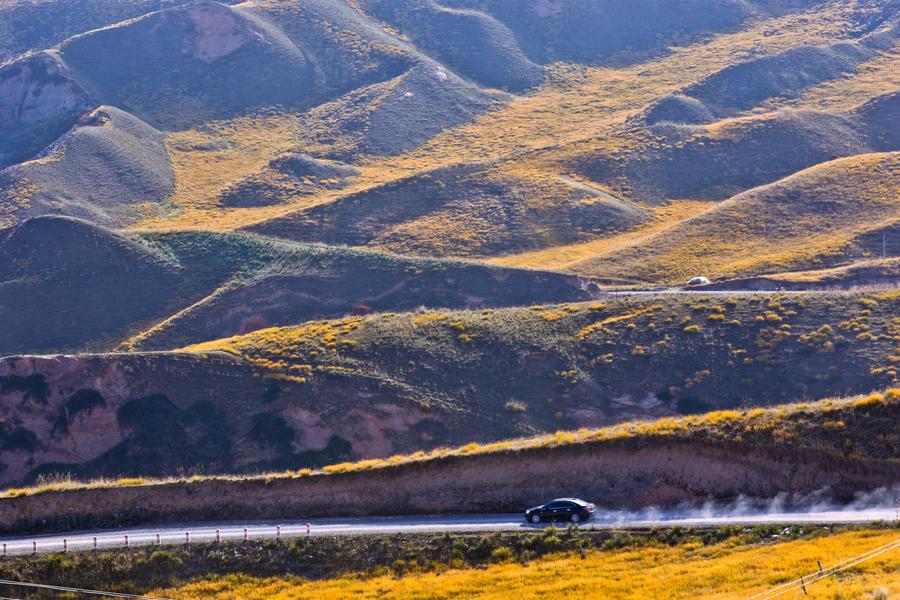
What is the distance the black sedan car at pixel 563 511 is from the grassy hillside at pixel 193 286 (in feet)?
107

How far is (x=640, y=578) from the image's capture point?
77.8 feet

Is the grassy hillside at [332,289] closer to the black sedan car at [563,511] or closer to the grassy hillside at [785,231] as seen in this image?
the grassy hillside at [785,231]

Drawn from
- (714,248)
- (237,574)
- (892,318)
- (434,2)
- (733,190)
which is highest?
(434,2)

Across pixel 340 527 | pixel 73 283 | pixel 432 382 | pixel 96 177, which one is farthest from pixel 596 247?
pixel 340 527

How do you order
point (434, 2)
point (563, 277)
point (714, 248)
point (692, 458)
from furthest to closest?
1. point (434, 2)
2. point (714, 248)
3. point (563, 277)
4. point (692, 458)

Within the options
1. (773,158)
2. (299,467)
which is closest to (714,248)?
(773,158)

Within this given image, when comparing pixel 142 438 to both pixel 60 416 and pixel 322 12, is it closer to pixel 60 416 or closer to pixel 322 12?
pixel 60 416

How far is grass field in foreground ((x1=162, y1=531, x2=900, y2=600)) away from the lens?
70.6 feet

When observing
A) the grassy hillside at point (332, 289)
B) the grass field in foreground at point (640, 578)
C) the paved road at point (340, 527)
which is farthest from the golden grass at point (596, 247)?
the grass field in foreground at point (640, 578)

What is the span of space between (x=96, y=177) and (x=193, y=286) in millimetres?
27690

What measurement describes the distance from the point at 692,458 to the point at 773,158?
60.6 metres

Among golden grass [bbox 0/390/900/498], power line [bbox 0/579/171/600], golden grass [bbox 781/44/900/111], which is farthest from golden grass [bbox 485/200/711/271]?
power line [bbox 0/579/171/600]

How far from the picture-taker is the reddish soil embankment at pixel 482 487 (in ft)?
94.1

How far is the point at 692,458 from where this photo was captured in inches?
1158
